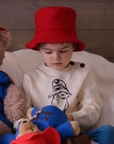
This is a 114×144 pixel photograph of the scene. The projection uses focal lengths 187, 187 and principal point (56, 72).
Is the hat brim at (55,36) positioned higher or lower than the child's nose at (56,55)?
higher

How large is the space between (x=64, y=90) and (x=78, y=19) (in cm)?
68

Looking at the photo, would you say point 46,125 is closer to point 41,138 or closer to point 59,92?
point 41,138

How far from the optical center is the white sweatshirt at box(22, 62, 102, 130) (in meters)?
0.92

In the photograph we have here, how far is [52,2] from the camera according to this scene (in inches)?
53.8

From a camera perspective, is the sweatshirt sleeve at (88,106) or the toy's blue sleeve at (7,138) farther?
the sweatshirt sleeve at (88,106)

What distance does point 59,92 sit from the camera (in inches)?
36.7

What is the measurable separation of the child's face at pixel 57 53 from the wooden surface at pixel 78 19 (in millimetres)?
550

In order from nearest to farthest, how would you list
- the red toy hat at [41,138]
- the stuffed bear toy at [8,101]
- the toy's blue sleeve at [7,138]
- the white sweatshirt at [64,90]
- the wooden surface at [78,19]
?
1. the red toy hat at [41,138]
2. the toy's blue sleeve at [7,138]
3. the stuffed bear toy at [8,101]
4. the white sweatshirt at [64,90]
5. the wooden surface at [78,19]

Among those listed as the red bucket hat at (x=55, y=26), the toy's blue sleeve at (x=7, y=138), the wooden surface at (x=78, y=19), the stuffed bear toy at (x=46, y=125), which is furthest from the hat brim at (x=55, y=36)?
the wooden surface at (x=78, y=19)

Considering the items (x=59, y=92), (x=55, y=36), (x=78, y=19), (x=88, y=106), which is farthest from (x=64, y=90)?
(x=78, y=19)

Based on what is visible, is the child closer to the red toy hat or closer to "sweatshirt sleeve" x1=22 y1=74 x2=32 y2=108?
"sweatshirt sleeve" x1=22 y1=74 x2=32 y2=108

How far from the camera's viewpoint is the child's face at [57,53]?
873 millimetres

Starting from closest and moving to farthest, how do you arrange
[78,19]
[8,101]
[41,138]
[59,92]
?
1. [41,138]
2. [8,101]
3. [59,92]
4. [78,19]

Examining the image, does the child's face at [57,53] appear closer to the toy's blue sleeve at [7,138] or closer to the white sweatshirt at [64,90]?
the white sweatshirt at [64,90]
